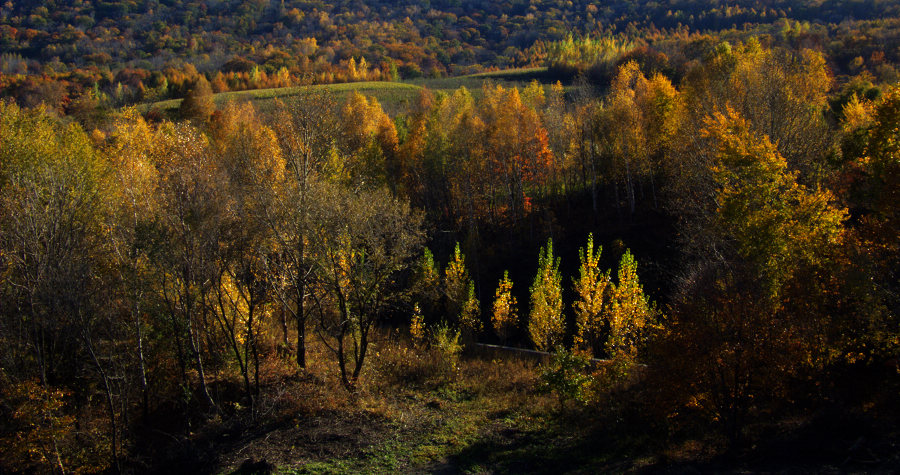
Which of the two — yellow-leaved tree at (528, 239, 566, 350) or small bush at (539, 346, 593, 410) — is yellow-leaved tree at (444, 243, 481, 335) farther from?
small bush at (539, 346, 593, 410)

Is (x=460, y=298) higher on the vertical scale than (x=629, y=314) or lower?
lower

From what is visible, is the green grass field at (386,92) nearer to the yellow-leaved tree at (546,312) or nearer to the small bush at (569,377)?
the yellow-leaved tree at (546,312)

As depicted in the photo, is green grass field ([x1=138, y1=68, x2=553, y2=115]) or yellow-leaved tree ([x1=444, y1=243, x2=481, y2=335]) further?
green grass field ([x1=138, y1=68, x2=553, y2=115])

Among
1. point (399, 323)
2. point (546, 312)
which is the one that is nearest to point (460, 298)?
point (399, 323)

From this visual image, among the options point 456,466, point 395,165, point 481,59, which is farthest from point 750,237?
point 481,59

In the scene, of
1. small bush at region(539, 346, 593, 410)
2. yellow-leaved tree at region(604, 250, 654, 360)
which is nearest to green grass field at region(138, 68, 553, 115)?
yellow-leaved tree at region(604, 250, 654, 360)

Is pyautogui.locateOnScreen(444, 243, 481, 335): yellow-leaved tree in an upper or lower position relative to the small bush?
lower

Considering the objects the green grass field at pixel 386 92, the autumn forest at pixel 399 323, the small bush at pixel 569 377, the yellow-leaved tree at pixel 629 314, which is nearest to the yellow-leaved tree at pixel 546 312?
the autumn forest at pixel 399 323

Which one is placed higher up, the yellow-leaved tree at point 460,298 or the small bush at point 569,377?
the small bush at point 569,377

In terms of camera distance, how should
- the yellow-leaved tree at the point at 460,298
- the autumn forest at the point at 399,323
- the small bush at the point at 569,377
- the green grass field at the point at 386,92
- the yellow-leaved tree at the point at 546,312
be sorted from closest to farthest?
the autumn forest at the point at 399,323, the small bush at the point at 569,377, the yellow-leaved tree at the point at 546,312, the yellow-leaved tree at the point at 460,298, the green grass field at the point at 386,92

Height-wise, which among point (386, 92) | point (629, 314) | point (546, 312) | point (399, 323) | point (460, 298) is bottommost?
point (399, 323)

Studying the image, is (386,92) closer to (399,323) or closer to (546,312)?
(399,323)

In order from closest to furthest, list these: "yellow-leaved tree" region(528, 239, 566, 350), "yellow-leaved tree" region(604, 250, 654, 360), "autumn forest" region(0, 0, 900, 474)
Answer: "autumn forest" region(0, 0, 900, 474) < "yellow-leaved tree" region(604, 250, 654, 360) < "yellow-leaved tree" region(528, 239, 566, 350)

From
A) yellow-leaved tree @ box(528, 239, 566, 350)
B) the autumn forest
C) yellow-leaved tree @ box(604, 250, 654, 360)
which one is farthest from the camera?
yellow-leaved tree @ box(528, 239, 566, 350)
